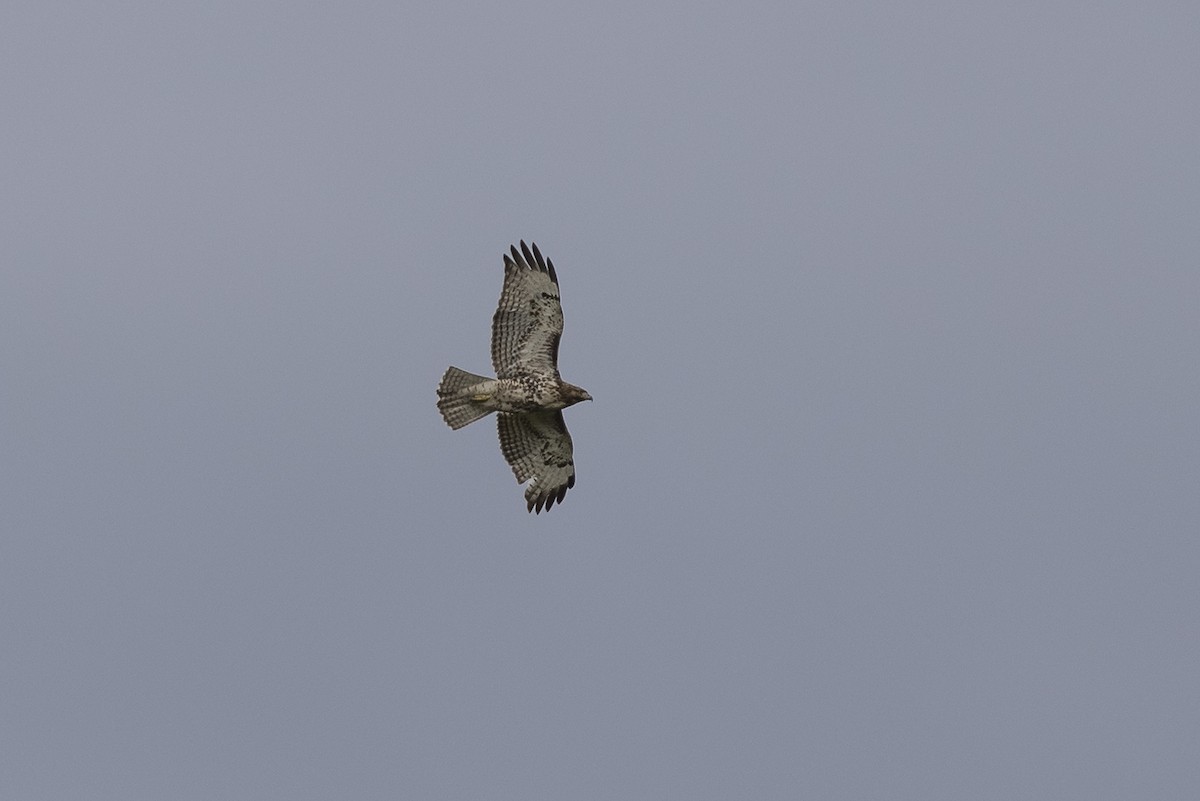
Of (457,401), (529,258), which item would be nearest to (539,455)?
(457,401)

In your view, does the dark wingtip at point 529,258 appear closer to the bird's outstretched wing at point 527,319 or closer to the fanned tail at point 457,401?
the bird's outstretched wing at point 527,319

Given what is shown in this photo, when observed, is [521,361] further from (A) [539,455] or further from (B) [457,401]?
(A) [539,455]

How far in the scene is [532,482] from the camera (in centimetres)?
3222

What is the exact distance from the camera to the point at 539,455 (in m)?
32.1

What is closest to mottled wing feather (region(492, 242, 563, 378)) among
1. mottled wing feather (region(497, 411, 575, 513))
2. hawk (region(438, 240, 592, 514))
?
hawk (region(438, 240, 592, 514))

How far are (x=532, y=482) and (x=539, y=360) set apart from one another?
2.04 metres

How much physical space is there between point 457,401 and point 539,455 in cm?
148

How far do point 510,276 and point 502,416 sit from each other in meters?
1.98

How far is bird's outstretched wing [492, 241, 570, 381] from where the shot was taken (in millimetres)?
30625

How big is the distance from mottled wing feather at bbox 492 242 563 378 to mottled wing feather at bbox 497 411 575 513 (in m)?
1.06

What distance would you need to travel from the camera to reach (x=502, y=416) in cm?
3184

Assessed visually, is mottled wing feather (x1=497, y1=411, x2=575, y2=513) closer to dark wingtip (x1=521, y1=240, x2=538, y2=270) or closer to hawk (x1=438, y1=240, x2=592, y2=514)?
hawk (x1=438, y1=240, x2=592, y2=514)

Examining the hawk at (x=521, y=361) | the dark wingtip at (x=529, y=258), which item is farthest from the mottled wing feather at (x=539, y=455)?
the dark wingtip at (x=529, y=258)

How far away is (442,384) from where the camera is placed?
102 feet
